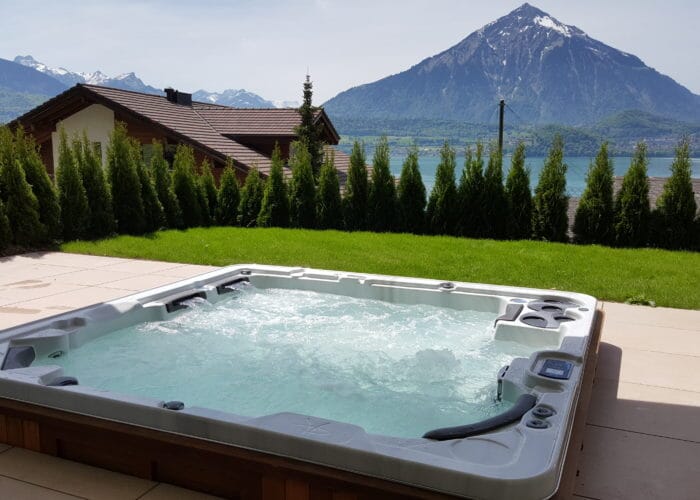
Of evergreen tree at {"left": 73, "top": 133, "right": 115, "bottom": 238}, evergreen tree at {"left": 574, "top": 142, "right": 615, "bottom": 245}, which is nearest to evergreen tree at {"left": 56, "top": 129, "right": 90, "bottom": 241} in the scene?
evergreen tree at {"left": 73, "top": 133, "right": 115, "bottom": 238}

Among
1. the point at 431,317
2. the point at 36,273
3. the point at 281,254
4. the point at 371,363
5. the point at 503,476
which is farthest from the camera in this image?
the point at 281,254

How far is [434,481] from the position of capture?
1.73m

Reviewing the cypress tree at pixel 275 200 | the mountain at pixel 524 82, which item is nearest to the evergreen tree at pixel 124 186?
the cypress tree at pixel 275 200

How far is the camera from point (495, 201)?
336 inches

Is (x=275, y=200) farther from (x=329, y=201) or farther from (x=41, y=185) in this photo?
(x=41, y=185)

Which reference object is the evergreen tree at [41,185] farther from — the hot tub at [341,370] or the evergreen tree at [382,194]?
the evergreen tree at [382,194]

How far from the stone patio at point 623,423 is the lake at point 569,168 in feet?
12.7

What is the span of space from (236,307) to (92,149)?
551 centimetres

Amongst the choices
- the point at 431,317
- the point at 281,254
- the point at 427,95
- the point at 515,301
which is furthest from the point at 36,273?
the point at 427,95

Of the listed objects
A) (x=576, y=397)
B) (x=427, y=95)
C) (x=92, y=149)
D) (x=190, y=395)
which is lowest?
(x=190, y=395)

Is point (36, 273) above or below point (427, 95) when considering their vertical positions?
below

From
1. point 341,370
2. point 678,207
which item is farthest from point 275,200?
point 341,370

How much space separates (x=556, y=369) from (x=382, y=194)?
6.69 meters

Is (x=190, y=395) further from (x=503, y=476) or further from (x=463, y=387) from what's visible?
(x=503, y=476)
